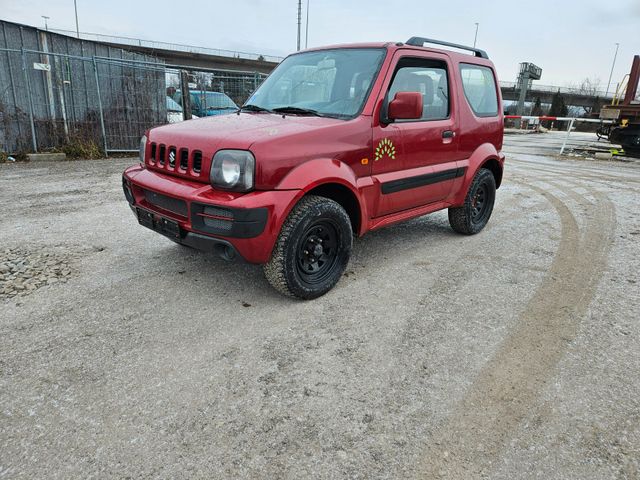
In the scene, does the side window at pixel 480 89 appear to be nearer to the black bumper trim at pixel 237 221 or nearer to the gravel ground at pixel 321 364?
the gravel ground at pixel 321 364

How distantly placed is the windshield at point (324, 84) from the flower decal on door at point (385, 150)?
Result: 0.34 metres

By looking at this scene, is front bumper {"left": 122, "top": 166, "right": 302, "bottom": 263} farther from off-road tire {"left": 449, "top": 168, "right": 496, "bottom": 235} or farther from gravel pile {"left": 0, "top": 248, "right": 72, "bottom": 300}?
off-road tire {"left": 449, "top": 168, "right": 496, "bottom": 235}

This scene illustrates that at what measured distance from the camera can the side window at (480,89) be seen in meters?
4.60

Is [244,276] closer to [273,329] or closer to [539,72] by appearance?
[273,329]

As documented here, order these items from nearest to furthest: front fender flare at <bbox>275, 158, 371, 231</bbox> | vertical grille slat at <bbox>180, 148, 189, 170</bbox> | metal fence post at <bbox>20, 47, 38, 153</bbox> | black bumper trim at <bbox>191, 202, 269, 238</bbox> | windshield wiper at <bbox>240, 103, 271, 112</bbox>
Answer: black bumper trim at <bbox>191, 202, 269, 238</bbox>
front fender flare at <bbox>275, 158, 371, 231</bbox>
vertical grille slat at <bbox>180, 148, 189, 170</bbox>
windshield wiper at <bbox>240, 103, 271, 112</bbox>
metal fence post at <bbox>20, 47, 38, 153</bbox>

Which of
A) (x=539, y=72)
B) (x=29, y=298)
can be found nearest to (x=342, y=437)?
(x=29, y=298)

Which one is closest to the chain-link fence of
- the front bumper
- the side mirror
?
the front bumper

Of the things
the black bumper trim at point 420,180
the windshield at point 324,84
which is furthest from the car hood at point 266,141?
the black bumper trim at point 420,180

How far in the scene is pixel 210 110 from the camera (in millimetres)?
12266

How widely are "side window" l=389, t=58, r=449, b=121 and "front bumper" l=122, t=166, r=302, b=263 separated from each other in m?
1.56

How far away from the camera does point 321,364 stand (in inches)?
102

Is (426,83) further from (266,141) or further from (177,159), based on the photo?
(177,159)

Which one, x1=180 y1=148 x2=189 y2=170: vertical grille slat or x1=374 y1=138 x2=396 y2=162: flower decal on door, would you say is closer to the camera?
x1=180 y1=148 x2=189 y2=170: vertical grille slat

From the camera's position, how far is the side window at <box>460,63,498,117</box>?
4.60 meters
